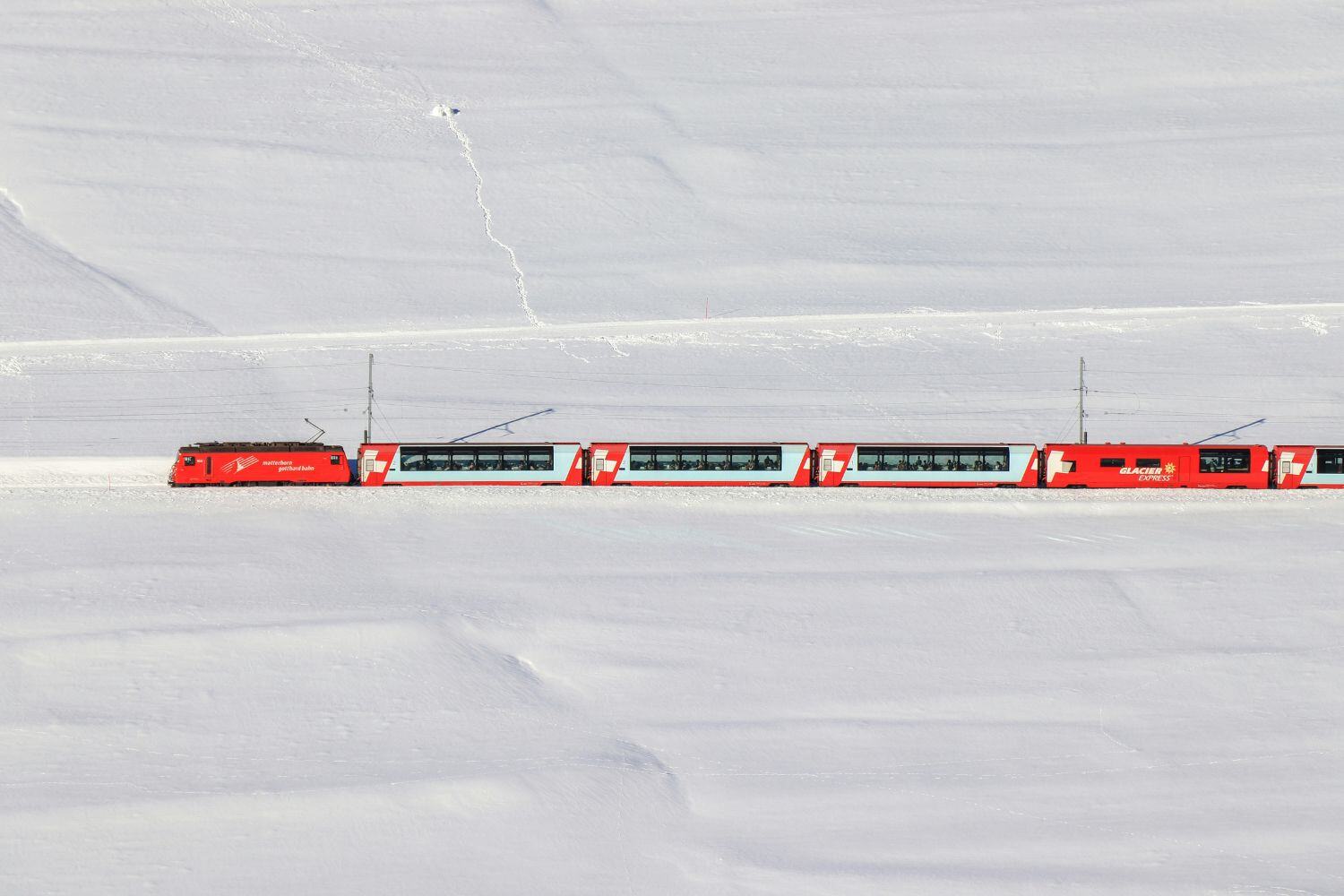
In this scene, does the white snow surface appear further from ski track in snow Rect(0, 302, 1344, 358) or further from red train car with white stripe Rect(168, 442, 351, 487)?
red train car with white stripe Rect(168, 442, 351, 487)

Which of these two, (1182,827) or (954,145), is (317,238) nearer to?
(954,145)

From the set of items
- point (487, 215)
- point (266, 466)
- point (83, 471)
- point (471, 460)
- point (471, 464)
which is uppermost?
point (487, 215)

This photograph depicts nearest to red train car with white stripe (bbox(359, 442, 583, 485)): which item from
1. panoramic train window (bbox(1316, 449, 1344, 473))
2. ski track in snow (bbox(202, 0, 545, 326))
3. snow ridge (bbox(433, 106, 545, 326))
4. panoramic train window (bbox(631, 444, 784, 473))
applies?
panoramic train window (bbox(631, 444, 784, 473))

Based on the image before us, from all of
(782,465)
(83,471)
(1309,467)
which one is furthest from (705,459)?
(83,471)

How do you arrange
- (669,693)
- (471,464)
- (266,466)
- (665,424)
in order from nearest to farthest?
(669,693)
(471,464)
(266,466)
(665,424)

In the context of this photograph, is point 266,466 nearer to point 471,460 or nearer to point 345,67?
point 471,460
